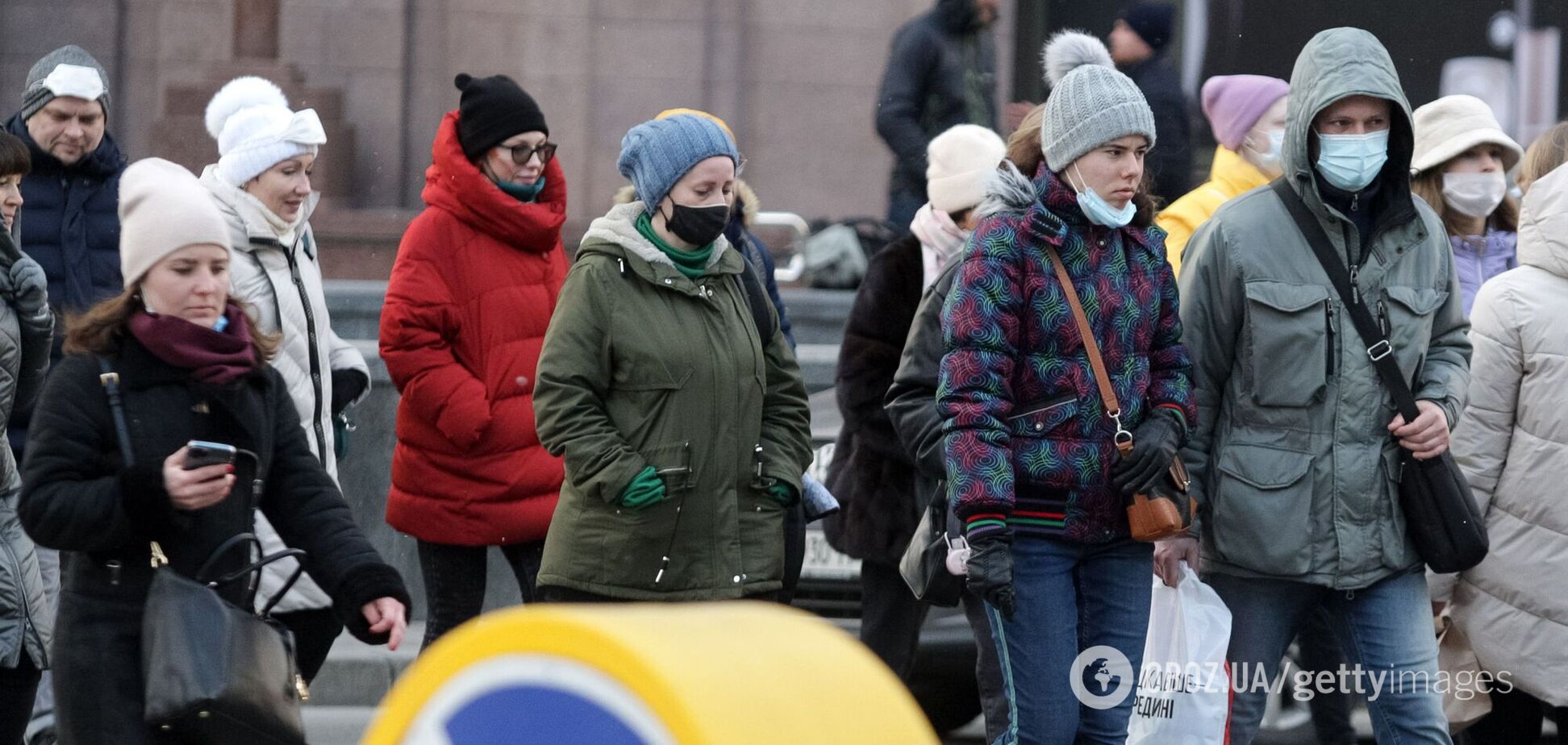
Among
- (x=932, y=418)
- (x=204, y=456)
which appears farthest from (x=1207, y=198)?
(x=204, y=456)

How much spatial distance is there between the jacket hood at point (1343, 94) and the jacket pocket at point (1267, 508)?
0.65 meters

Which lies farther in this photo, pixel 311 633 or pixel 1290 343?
pixel 311 633

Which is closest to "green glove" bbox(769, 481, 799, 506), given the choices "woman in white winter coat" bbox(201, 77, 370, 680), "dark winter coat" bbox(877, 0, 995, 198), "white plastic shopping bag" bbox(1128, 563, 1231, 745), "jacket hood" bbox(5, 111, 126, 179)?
"white plastic shopping bag" bbox(1128, 563, 1231, 745)

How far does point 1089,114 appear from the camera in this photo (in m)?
5.02

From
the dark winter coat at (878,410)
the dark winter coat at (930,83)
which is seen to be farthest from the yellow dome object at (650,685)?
the dark winter coat at (930,83)

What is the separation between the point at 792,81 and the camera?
13.7 meters

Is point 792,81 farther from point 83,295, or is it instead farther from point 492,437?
point 492,437

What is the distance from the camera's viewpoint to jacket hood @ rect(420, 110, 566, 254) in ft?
20.7

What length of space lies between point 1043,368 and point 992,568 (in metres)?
0.48

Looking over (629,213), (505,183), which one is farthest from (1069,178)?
(505,183)

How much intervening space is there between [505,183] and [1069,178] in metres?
1.99

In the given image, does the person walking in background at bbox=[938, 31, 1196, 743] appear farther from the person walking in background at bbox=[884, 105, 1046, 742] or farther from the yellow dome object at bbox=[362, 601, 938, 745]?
the yellow dome object at bbox=[362, 601, 938, 745]

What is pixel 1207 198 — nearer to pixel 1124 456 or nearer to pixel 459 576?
pixel 1124 456

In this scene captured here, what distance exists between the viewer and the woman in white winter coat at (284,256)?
5.98 metres
